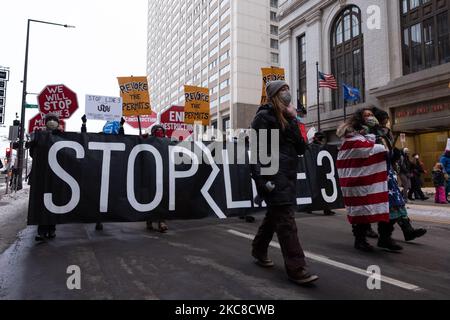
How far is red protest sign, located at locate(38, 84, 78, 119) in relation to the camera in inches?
466

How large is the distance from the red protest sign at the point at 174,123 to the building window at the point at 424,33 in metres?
15.1

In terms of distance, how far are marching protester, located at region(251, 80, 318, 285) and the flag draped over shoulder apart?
4.64ft

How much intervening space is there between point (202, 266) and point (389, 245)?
101 inches

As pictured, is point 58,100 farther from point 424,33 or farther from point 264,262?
point 424,33

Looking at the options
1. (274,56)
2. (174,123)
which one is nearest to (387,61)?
(174,123)

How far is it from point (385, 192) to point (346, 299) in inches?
81.5

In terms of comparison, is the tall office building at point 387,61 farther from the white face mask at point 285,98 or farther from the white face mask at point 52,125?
the white face mask at point 52,125

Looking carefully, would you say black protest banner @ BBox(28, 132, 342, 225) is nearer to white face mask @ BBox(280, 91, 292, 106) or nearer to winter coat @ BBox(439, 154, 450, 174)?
white face mask @ BBox(280, 91, 292, 106)

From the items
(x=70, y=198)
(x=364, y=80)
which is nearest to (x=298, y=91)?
(x=364, y=80)

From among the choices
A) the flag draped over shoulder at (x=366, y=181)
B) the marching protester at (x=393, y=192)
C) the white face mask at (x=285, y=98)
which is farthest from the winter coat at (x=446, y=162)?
the white face mask at (x=285, y=98)

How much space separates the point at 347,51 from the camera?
27188 mm

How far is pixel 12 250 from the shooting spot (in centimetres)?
503

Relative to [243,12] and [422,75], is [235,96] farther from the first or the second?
[422,75]

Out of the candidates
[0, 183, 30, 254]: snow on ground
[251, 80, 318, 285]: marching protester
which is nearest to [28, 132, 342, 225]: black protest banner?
Result: [0, 183, 30, 254]: snow on ground
